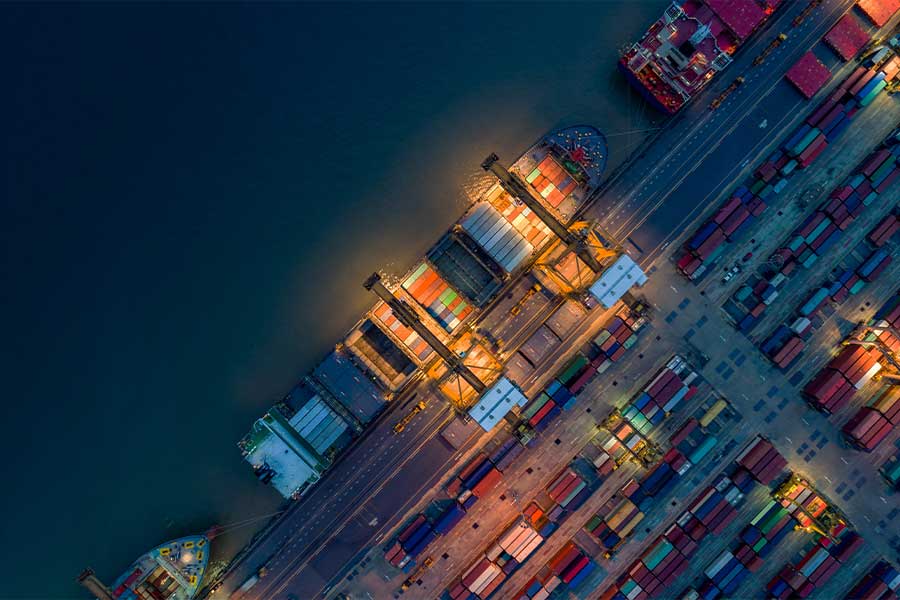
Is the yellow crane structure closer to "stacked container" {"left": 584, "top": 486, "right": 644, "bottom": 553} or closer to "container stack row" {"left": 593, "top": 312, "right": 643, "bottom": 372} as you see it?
"container stack row" {"left": 593, "top": 312, "right": 643, "bottom": 372}

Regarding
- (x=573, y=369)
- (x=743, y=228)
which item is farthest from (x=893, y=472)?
(x=573, y=369)

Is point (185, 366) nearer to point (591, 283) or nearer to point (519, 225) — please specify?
point (519, 225)

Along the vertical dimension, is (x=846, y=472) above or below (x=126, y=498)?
below

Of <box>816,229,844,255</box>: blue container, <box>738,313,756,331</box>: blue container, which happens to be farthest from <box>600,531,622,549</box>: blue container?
<box>816,229,844,255</box>: blue container

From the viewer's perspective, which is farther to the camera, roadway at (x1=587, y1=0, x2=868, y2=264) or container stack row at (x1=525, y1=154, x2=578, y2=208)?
roadway at (x1=587, y1=0, x2=868, y2=264)

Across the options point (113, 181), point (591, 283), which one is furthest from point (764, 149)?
point (113, 181)
